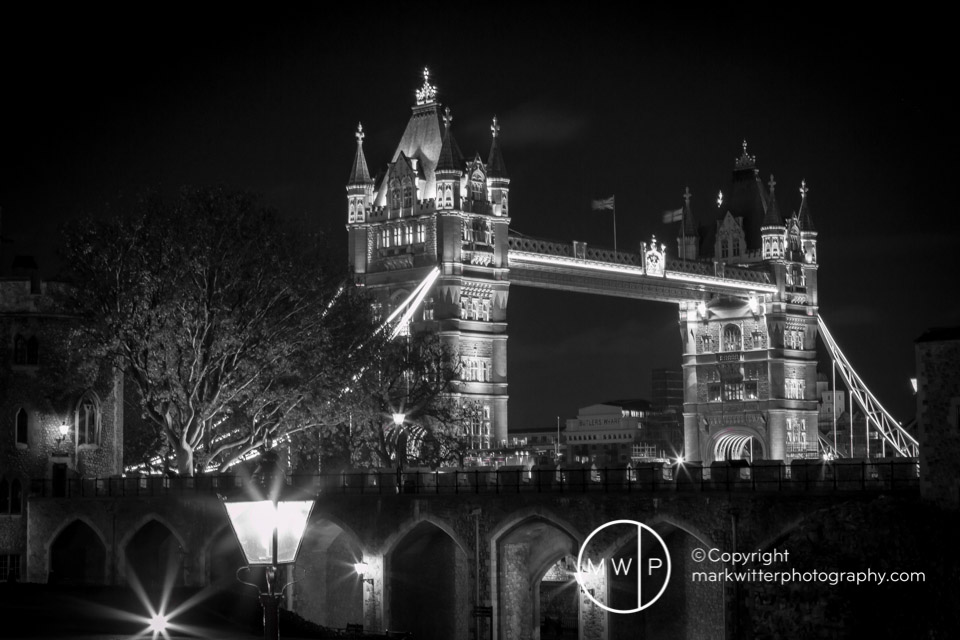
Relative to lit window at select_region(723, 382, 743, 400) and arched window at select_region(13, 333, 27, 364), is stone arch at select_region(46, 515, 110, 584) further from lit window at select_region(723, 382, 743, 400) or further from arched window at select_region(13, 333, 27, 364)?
lit window at select_region(723, 382, 743, 400)

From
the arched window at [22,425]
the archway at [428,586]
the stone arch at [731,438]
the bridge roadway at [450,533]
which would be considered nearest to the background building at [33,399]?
the arched window at [22,425]

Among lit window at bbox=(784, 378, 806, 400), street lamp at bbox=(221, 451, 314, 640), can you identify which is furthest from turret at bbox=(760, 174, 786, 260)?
street lamp at bbox=(221, 451, 314, 640)

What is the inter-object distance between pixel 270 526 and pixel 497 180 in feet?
265

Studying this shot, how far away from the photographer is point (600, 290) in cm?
10875

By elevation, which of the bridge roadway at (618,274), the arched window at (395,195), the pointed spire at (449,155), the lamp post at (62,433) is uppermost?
the pointed spire at (449,155)

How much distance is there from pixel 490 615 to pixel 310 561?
9711 mm

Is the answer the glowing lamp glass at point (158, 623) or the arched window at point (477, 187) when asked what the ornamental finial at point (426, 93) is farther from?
the glowing lamp glass at point (158, 623)

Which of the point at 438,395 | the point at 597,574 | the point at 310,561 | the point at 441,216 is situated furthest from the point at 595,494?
the point at 441,216

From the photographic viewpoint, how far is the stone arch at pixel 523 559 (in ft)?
183

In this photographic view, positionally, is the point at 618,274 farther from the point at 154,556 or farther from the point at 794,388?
the point at 154,556

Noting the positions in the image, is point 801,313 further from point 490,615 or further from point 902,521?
point 902,521

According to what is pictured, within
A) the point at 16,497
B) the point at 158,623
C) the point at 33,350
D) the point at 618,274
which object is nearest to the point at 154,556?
the point at 16,497

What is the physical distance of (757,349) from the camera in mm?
128500

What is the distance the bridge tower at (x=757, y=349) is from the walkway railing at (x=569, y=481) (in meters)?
62.5
